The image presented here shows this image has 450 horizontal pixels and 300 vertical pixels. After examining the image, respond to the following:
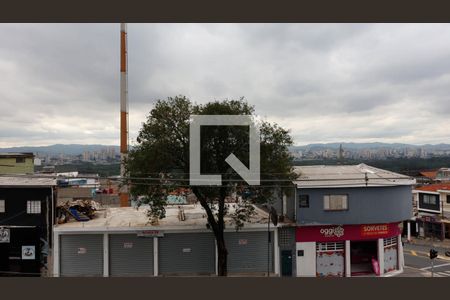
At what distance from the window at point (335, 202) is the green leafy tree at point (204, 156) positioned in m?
2.79

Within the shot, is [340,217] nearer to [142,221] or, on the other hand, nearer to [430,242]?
[142,221]

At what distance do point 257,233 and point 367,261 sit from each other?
691 centimetres

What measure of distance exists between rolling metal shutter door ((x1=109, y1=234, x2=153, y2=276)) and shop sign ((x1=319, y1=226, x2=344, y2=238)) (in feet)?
27.0

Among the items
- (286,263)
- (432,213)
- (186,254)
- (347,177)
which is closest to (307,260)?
(286,263)

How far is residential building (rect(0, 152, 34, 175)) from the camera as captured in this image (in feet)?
94.1

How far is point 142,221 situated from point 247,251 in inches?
214

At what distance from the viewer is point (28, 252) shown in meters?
16.3

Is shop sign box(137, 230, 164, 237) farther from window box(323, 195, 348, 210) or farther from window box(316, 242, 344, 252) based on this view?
window box(323, 195, 348, 210)

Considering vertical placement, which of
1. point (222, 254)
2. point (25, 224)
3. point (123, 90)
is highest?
point (123, 90)

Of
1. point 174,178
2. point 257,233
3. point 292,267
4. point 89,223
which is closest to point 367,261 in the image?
point 292,267

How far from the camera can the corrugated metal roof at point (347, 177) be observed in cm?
1641

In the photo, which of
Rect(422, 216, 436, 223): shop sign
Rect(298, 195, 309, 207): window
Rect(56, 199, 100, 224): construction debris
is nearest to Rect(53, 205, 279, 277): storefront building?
Rect(56, 199, 100, 224): construction debris

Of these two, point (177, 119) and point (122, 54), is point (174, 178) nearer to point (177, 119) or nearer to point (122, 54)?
point (177, 119)

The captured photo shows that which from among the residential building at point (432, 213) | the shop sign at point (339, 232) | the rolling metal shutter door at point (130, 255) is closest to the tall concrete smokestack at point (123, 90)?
the rolling metal shutter door at point (130, 255)
